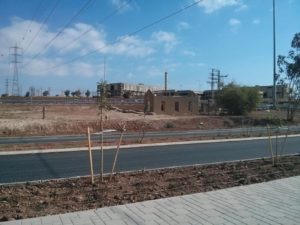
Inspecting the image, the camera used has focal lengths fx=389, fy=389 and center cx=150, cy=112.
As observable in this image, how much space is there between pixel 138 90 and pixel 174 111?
7567 cm

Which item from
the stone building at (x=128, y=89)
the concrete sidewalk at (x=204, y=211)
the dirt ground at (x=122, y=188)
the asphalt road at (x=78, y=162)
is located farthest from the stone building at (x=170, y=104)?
the concrete sidewalk at (x=204, y=211)

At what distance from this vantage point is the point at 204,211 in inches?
274

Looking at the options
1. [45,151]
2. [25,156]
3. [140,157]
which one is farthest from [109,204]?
[45,151]

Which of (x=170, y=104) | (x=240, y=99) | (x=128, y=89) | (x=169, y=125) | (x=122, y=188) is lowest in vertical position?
(x=169, y=125)

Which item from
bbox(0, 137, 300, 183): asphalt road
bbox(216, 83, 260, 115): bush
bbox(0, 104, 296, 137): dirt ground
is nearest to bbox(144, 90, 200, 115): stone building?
bbox(216, 83, 260, 115): bush

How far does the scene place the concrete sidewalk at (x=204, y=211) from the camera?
6.33 meters

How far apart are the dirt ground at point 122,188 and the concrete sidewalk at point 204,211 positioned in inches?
18.2

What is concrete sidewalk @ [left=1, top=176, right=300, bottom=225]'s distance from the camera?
249 inches

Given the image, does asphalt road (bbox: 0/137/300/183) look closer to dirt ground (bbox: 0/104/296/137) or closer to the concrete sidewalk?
the concrete sidewalk

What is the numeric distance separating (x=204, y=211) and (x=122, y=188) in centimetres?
248

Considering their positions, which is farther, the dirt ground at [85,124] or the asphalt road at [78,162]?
the dirt ground at [85,124]

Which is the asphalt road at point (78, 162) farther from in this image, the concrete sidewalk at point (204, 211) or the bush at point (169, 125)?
the bush at point (169, 125)

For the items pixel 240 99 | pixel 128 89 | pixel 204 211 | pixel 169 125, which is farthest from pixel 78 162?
pixel 128 89

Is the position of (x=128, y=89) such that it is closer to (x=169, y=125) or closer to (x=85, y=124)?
(x=169, y=125)
